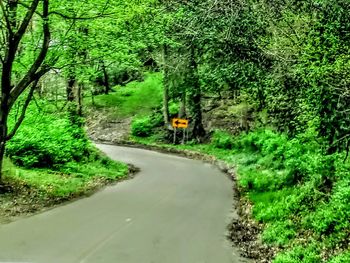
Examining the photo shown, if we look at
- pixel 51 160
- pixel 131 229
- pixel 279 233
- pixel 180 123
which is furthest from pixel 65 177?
pixel 180 123

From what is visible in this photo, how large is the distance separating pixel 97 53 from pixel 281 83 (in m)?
6.84

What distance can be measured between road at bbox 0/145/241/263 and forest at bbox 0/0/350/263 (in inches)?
42.8

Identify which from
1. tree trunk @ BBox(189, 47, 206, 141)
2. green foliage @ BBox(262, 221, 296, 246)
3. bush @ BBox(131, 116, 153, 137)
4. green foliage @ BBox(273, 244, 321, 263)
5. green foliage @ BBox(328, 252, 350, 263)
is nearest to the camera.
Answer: green foliage @ BBox(328, 252, 350, 263)

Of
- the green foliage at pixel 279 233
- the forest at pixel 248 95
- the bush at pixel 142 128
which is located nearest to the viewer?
the green foliage at pixel 279 233

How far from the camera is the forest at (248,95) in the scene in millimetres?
12188

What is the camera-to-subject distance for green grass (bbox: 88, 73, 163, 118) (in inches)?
1935

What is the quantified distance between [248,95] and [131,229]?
50.1 feet

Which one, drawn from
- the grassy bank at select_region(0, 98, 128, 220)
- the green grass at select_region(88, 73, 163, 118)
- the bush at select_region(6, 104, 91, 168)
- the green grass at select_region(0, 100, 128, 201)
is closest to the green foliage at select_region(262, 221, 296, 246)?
the grassy bank at select_region(0, 98, 128, 220)

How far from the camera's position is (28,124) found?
2020cm

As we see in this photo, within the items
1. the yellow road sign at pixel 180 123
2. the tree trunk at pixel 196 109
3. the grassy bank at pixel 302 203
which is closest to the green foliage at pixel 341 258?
the grassy bank at pixel 302 203

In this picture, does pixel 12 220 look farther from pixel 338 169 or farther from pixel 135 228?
pixel 338 169

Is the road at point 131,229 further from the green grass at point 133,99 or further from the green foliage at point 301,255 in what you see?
the green grass at point 133,99

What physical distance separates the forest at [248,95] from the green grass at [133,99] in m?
21.6

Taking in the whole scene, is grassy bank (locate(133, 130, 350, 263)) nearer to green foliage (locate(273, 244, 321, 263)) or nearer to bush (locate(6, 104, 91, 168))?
green foliage (locate(273, 244, 321, 263))
